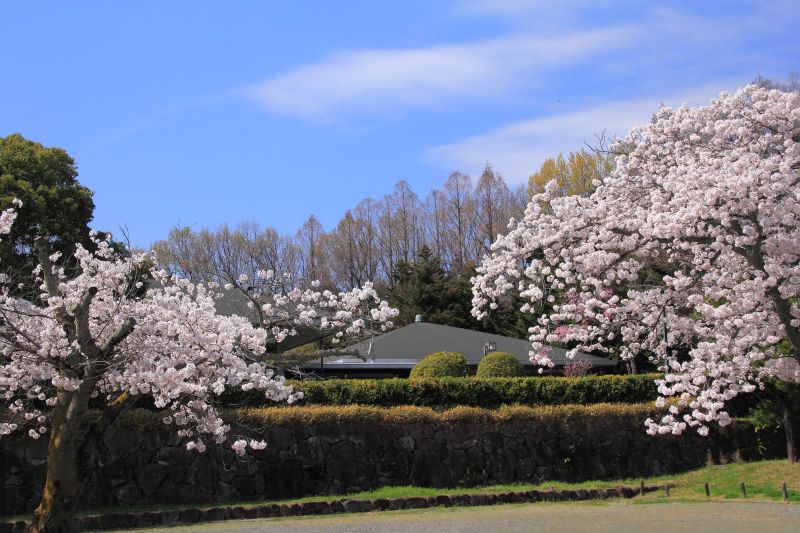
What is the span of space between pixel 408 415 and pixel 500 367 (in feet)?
10.2

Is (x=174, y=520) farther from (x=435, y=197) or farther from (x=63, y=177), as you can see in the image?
(x=435, y=197)

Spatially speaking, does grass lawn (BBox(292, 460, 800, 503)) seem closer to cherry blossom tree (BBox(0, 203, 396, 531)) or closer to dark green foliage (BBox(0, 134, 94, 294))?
cherry blossom tree (BBox(0, 203, 396, 531))

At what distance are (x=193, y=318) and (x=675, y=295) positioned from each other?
6.51 metres

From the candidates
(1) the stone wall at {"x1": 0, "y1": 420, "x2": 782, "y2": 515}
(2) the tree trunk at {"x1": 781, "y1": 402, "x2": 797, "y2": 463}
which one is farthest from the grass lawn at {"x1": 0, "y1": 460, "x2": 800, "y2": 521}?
(1) the stone wall at {"x1": 0, "y1": 420, "x2": 782, "y2": 515}

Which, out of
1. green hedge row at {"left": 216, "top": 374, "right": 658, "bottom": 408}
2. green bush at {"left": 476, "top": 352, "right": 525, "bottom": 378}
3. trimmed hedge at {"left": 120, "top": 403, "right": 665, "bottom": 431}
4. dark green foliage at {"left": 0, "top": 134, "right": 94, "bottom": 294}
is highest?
dark green foliage at {"left": 0, "top": 134, "right": 94, "bottom": 294}

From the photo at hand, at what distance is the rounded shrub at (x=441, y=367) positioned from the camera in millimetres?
18141

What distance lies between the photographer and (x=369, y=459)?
15898 millimetres

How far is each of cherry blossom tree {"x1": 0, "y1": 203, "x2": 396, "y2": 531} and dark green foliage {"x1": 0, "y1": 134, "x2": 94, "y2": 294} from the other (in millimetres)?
12786

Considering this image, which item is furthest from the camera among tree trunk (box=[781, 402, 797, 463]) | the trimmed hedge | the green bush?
the green bush

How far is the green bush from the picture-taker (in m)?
18.4

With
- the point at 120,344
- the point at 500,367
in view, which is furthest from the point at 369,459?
the point at 120,344

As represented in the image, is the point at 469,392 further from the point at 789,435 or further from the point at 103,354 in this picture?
the point at 103,354

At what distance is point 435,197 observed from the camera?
151 feet

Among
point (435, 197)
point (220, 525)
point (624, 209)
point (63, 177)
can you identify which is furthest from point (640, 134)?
point (435, 197)
